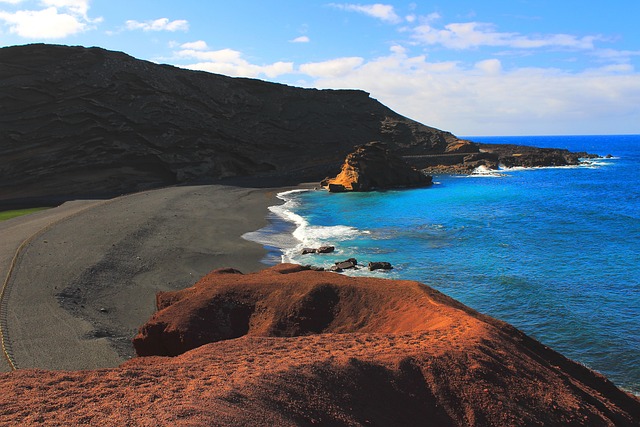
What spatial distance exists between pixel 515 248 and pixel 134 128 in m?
44.8

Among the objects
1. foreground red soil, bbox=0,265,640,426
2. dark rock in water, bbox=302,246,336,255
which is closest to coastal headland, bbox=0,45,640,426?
foreground red soil, bbox=0,265,640,426

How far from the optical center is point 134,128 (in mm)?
55094

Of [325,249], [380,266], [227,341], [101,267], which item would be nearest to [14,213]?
[101,267]

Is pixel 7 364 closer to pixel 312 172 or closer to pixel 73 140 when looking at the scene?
pixel 73 140

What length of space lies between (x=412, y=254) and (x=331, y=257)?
4.48m

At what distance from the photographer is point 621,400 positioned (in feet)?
30.2

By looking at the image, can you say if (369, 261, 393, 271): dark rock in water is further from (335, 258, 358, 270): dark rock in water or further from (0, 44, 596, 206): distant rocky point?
(0, 44, 596, 206): distant rocky point

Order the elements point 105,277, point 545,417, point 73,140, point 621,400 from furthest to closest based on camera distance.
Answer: point 73,140
point 105,277
point 621,400
point 545,417

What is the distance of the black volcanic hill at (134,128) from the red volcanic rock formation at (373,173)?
10180 millimetres

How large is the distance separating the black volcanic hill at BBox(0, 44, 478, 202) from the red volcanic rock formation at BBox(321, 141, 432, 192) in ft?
33.4

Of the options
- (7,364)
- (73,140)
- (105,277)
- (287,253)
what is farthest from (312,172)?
(7,364)

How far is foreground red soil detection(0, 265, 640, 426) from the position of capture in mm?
6145

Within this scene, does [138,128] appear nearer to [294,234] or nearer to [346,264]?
[294,234]

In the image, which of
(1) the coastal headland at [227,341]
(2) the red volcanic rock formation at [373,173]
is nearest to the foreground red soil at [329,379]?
(1) the coastal headland at [227,341]
